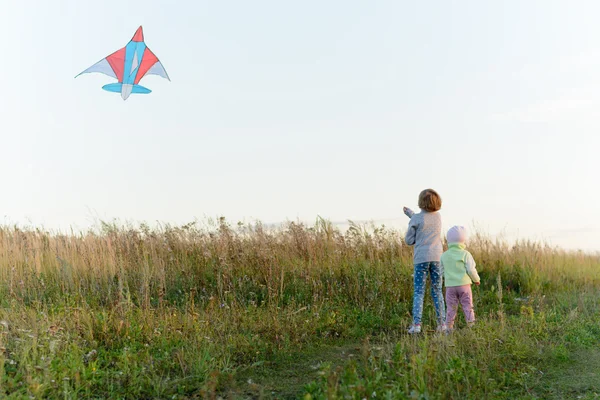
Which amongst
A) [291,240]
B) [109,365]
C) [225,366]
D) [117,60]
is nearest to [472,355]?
[225,366]

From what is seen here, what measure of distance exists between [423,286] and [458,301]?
0.52m

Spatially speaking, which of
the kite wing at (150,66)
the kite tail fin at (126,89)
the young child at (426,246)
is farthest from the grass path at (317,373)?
the kite wing at (150,66)

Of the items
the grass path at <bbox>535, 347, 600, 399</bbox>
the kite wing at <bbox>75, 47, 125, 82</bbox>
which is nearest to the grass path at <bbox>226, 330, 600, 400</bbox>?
the grass path at <bbox>535, 347, 600, 399</bbox>

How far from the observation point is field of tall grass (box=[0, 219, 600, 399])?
16.8 feet

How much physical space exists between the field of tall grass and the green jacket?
435mm

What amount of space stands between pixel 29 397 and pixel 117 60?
6714mm

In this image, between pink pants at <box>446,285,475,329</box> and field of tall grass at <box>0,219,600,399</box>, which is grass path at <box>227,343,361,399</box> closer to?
field of tall grass at <box>0,219,600,399</box>

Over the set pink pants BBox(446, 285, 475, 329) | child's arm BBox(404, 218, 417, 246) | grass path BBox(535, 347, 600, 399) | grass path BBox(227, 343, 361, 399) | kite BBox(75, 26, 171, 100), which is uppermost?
kite BBox(75, 26, 171, 100)

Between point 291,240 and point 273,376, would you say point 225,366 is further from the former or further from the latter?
point 291,240

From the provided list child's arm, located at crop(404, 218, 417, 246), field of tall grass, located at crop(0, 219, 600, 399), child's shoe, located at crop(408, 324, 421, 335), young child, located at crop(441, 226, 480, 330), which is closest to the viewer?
field of tall grass, located at crop(0, 219, 600, 399)

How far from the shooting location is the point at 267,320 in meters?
7.13

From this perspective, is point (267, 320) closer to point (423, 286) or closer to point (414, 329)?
point (414, 329)

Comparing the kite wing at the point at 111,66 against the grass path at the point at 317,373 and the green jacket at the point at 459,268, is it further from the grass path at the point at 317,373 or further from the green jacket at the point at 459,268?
the green jacket at the point at 459,268

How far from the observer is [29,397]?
4613mm
